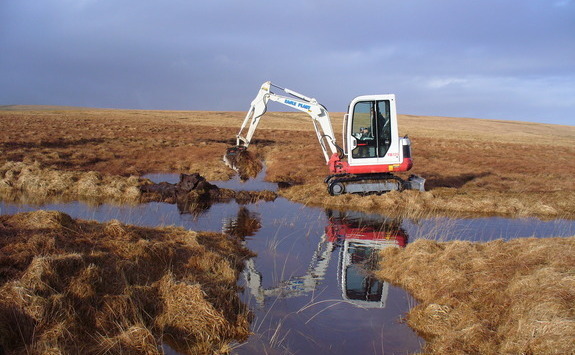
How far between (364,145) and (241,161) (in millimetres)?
4586

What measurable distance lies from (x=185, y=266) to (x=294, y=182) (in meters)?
13.4

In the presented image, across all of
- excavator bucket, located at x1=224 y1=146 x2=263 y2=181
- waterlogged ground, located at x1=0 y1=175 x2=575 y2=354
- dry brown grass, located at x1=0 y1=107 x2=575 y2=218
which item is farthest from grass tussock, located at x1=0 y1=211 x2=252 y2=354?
dry brown grass, located at x1=0 y1=107 x2=575 y2=218

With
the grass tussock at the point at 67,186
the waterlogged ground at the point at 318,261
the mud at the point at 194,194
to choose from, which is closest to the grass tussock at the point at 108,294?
the waterlogged ground at the point at 318,261

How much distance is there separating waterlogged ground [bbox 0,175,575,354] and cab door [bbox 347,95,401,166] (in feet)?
8.81

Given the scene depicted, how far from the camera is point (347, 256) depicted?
1073cm

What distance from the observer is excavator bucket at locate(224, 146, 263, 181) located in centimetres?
1755

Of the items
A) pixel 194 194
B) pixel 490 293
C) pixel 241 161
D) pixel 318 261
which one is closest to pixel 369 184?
pixel 241 161

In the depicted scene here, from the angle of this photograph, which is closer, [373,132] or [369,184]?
[373,132]

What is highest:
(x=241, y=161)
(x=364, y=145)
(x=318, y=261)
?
(x=364, y=145)

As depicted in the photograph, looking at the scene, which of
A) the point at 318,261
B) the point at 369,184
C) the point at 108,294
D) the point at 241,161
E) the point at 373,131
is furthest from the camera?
the point at 241,161

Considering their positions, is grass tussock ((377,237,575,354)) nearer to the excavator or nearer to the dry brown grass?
the dry brown grass

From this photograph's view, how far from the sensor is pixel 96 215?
551 inches

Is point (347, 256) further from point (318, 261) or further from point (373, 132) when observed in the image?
point (373, 132)

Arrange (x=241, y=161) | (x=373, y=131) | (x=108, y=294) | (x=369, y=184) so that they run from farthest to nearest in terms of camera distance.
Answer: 1. (x=241, y=161)
2. (x=369, y=184)
3. (x=373, y=131)
4. (x=108, y=294)
